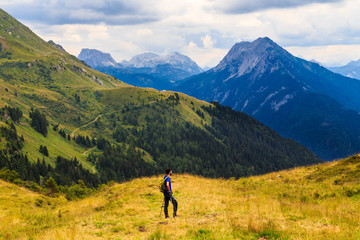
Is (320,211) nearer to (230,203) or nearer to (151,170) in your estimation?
(230,203)

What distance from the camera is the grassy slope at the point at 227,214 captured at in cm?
1316

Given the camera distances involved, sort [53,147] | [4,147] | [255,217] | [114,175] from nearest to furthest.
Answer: [255,217] < [4,147] < [53,147] < [114,175]

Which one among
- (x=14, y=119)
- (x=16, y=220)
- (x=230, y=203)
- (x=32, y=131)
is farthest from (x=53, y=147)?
(x=230, y=203)

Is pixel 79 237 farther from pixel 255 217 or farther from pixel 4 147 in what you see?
pixel 4 147

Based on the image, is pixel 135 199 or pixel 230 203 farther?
pixel 135 199

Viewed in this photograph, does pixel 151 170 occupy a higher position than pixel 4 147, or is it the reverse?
pixel 4 147

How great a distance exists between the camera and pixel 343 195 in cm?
1988

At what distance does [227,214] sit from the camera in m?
17.2

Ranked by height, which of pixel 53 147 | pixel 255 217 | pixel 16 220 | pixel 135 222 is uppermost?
pixel 255 217

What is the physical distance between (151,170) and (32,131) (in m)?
93.0

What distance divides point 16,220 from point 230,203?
19112 mm

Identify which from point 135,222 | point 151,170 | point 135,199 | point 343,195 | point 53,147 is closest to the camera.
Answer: point 135,222

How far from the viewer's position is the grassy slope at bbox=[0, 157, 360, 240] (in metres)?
13.2

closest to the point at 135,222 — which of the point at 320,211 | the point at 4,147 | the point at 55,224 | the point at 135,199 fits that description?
the point at 55,224
